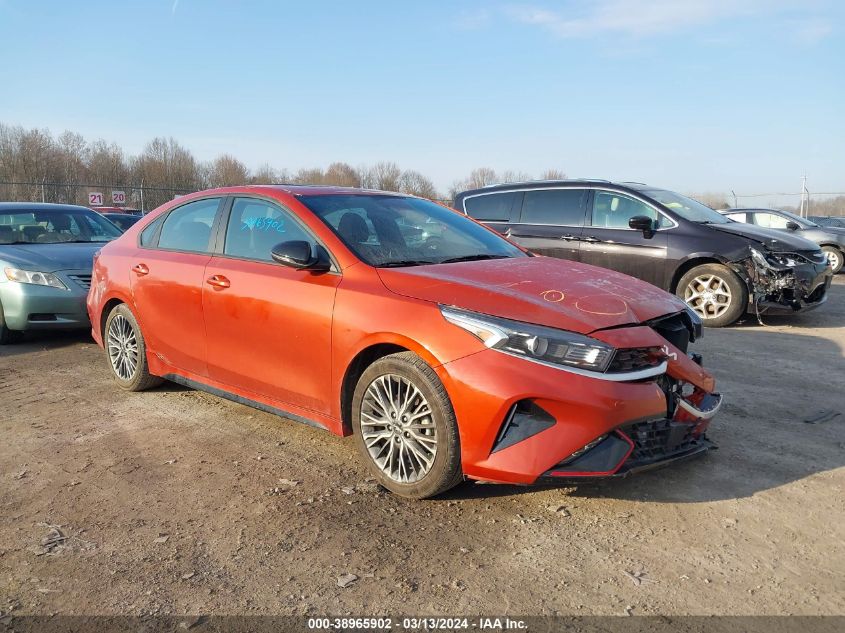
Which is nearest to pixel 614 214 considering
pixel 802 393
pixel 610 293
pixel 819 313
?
pixel 819 313

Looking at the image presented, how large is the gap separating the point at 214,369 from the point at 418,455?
6.06ft

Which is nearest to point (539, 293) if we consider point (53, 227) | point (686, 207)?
point (686, 207)

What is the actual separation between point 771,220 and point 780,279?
9916 millimetres

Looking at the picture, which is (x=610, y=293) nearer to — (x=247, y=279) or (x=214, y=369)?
(x=247, y=279)

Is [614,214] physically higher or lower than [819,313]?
higher

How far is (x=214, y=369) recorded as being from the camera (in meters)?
4.57

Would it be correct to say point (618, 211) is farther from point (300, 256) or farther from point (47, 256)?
point (47, 256)

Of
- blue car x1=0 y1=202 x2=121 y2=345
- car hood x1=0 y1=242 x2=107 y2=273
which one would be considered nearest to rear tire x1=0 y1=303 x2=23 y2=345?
blue car x1=0 y1=202 x2=121 y2=345

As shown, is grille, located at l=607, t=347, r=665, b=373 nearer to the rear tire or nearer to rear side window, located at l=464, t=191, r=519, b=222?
rear side window, located at l=464, t=191, r=519, b=222

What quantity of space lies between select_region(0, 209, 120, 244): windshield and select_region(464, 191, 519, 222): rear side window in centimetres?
490

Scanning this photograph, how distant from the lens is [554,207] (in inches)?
372

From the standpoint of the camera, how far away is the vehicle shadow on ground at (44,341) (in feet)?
23.9

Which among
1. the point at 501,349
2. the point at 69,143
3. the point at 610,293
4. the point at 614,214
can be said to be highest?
the point at 69,143

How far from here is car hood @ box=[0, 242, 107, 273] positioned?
734 centimetres
